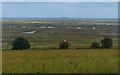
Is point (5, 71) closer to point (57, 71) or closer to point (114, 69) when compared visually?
point (57, 71)

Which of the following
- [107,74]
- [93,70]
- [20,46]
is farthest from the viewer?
[20,46]

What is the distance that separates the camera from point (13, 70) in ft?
27.8

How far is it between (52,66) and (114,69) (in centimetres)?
237

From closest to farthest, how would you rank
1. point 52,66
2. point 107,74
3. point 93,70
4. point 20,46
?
point 107,74 < point 93,70 < point 52,66 < point 20,46

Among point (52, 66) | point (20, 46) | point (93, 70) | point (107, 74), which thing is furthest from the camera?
point (20, 46)

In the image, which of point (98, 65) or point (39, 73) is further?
point (98, 65)

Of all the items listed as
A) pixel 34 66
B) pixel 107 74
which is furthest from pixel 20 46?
pixel 107 74

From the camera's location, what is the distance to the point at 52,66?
905 centimetres

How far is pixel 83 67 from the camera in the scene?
8.71 m

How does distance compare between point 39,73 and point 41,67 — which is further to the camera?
point 41,67

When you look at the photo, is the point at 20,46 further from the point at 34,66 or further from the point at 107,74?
the point at 107,74

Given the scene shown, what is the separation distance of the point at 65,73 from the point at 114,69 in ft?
6.17

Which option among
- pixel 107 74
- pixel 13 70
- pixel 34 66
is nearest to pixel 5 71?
pixel 13 70

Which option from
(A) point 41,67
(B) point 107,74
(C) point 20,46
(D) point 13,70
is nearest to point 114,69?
(B) point 107,74
